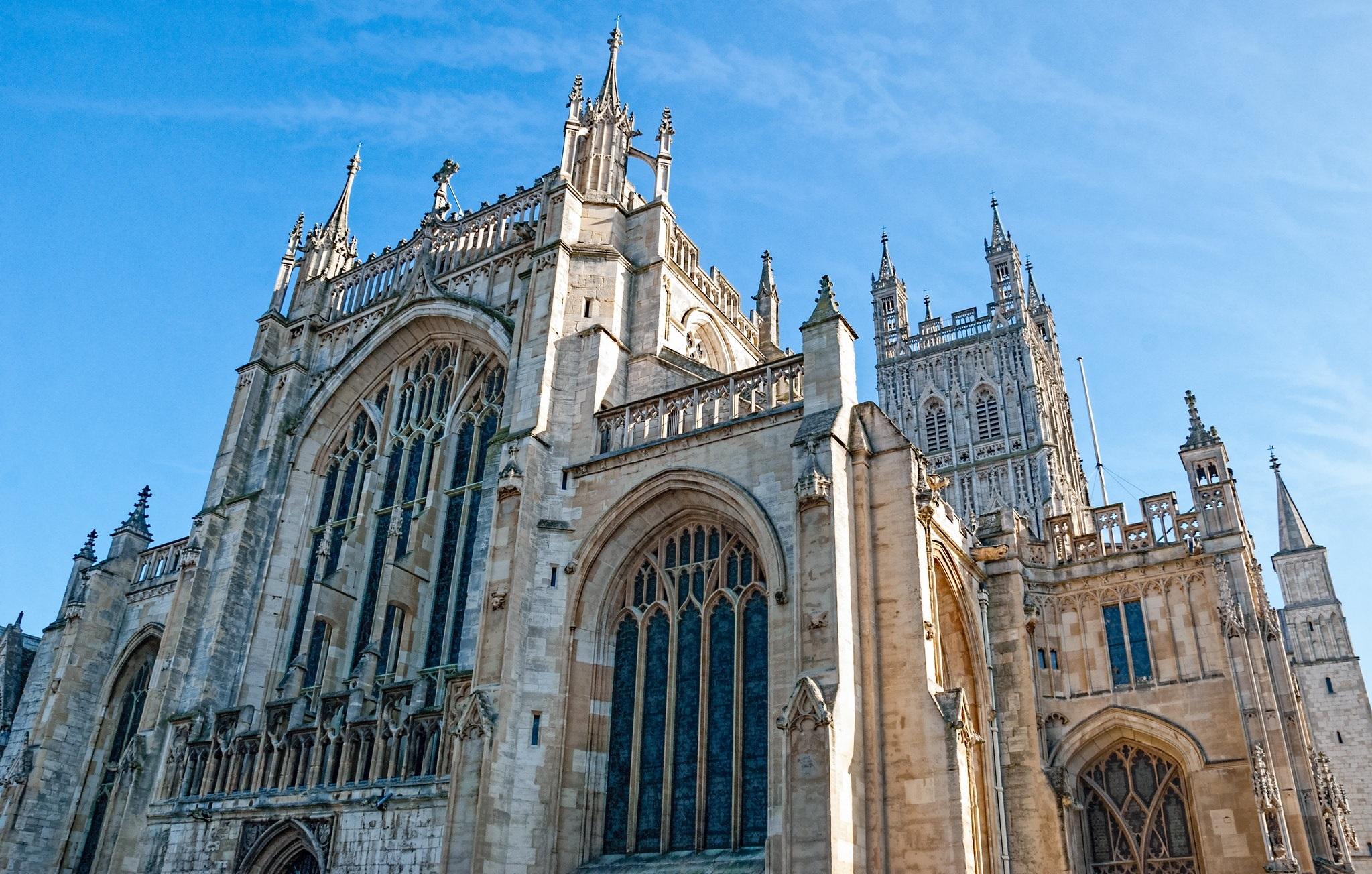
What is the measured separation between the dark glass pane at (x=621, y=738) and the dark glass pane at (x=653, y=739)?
176mm

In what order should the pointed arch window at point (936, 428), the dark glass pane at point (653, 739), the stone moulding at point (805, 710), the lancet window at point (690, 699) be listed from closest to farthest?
the stone moulding at point (805, 710), the lancet window at point (690, 699), the dark glass pane at point (653, 739), the pointed arch window at point (936, 428)

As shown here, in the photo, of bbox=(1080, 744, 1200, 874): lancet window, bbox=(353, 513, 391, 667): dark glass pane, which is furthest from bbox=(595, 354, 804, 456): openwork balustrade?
bbox=(1080, 744, 1200, 874): lancet window

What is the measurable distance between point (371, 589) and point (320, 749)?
3.89 meters

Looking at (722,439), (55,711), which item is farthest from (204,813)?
(722,439)

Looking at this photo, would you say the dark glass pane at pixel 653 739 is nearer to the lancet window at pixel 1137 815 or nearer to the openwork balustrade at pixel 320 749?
the openwork balustrade at pixel 320 749

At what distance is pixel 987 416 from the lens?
48156mm

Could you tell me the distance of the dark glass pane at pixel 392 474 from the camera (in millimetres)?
19906

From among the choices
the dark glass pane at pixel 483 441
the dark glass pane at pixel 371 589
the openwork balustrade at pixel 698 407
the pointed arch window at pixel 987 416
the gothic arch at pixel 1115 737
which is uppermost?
the pointed arch window at pixel 987 416

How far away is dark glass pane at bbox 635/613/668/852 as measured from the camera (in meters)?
13.6

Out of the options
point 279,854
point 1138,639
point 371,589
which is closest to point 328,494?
point 371,589

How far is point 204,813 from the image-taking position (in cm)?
1617

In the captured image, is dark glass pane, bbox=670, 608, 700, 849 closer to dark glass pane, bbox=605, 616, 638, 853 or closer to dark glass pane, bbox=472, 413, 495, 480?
dark glass pane, bbox=605, 616, 638, 853

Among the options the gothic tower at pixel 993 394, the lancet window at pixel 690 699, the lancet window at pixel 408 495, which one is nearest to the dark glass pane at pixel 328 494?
the lancet window at pixel 408 495

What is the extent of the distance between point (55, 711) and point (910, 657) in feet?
62.0
